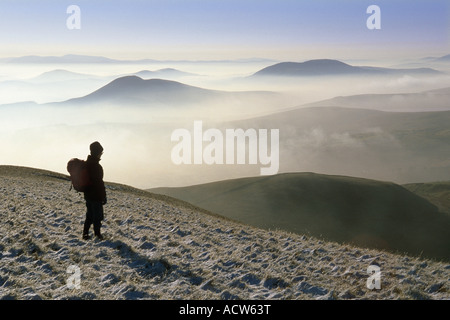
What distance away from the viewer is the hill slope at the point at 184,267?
8820mm

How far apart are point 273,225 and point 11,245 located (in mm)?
78725

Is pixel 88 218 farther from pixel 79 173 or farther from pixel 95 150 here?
pixel 95 150

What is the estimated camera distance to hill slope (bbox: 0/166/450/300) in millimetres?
8820

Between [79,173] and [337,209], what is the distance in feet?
330

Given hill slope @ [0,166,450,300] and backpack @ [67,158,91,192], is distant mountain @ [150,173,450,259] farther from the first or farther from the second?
backpack @ [67,158,91,192]

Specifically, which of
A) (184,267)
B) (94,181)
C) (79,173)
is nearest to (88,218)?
(94,181)

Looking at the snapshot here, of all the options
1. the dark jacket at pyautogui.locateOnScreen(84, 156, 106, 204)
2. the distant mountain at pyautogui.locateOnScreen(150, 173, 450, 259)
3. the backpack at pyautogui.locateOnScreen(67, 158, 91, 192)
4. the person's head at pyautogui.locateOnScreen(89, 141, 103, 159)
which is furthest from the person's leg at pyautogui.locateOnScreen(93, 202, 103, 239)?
the distant mountain at pyautogui.locateOnScreen(150, 173, 450, 259)

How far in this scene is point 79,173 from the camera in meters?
12.9

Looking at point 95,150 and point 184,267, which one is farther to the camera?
point 95,150

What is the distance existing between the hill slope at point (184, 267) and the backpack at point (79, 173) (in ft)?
5.36

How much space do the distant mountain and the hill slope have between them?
2687 inches
